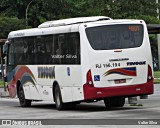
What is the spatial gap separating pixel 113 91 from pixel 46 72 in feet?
12.9

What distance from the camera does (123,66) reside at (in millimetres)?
23641

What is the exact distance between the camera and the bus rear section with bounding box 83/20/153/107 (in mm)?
23453

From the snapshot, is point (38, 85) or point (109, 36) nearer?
point (109, 36)

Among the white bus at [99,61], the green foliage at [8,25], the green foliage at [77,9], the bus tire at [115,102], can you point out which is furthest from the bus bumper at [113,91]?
the green foliage at [8,25]

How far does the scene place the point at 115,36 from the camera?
23922 mm

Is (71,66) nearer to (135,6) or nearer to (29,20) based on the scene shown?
(135,6)

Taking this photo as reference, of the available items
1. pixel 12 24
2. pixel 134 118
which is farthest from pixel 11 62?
pixel 12 24

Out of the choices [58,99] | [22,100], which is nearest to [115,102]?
[58,99]

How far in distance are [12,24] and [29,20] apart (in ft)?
29.7

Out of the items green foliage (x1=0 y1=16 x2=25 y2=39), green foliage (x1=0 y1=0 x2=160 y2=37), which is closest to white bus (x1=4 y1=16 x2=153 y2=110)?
green foliage (x1=0 y1=0 x2=160 y2=37)

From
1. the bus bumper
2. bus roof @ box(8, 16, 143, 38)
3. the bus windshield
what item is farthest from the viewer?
bus roof @ box(8, 16, 143, 38)

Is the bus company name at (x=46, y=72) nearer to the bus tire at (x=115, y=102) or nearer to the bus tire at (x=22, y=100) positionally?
the bus tire at (x=115, y=102)

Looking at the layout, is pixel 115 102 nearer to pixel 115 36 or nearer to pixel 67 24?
pixel 115 36

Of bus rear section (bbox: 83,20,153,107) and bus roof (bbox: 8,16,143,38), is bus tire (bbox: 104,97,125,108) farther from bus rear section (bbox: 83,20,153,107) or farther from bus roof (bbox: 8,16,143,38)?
bus roof (bbox: 8,16,143,38)
